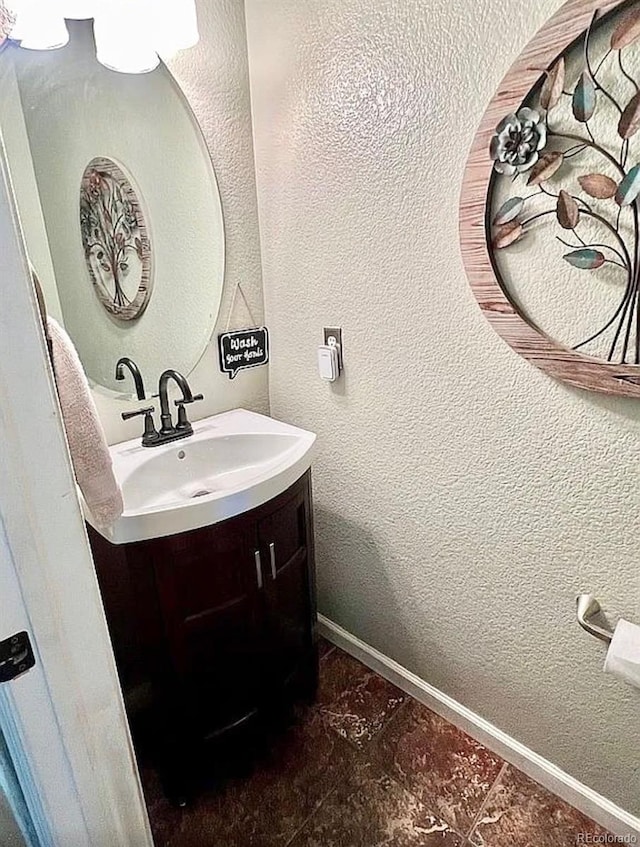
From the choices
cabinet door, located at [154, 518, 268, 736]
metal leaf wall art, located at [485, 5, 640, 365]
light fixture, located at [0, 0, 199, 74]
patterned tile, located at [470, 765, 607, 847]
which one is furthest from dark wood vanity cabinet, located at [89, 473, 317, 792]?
light fixture, located at [0, 0, 199, 74]

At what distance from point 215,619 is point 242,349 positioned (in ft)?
2.65

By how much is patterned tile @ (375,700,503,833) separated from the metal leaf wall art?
117cm

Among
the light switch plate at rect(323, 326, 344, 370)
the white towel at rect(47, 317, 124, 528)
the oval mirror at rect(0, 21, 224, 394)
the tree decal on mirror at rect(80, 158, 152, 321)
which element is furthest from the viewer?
the light switch plate at rect(323, 326, 344, 370)

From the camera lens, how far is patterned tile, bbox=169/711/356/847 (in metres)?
1.27

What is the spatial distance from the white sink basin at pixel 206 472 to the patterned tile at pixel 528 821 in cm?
99

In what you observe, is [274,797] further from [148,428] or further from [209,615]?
[148,428]

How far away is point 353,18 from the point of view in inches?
47.2

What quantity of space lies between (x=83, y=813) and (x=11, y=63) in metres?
1.43

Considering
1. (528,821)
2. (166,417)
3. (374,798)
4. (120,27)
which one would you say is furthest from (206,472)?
(528,821)

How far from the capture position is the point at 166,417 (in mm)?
1391

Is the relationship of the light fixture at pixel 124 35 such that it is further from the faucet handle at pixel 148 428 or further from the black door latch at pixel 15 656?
the black door latch at pixel 15 656

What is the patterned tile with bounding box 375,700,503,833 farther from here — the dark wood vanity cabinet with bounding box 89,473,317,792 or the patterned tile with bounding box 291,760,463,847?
the dark wood vanity cabinet with bounding box 89,473,317,792

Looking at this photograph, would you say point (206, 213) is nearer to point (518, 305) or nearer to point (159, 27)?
point (159, 27)

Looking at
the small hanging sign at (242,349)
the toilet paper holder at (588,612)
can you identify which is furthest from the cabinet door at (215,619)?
the toilet paper holder at (588,612)
